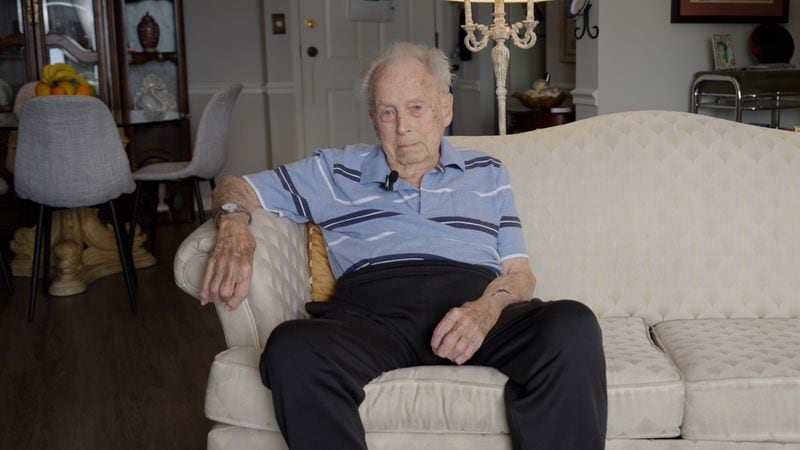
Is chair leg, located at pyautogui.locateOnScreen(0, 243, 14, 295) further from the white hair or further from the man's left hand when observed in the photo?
the man's left hand

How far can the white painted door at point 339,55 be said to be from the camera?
21.0ft

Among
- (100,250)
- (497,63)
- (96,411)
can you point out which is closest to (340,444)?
(96,411)

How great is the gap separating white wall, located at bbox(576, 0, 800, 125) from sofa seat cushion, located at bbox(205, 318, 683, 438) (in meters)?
2.53

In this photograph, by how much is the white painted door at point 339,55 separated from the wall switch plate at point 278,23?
0.40 ft

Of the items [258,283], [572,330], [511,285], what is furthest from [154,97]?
[572,330]

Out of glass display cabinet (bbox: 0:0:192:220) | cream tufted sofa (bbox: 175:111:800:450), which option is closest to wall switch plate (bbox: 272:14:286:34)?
glass display cabinet (bbox: 0:0:192:220)

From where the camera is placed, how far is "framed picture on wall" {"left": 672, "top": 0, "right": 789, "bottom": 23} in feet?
14.0

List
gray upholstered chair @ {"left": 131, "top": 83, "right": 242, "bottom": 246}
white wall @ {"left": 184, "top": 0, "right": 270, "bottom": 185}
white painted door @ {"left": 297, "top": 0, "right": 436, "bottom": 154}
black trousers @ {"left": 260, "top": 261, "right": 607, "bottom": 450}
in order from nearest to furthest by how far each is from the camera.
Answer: black trousers @ {"left": 260, "top": 261, "right": 607, "bottom": 450} < gray upholstered chair @ {"left": 131, "top": 83, "right": 242, "bottom": 246} < white wall @ {"left": 184, "top": 0, "right": 270, "bottom": 185} < white painted door @ {"left": 297, "top": 0, "right": 436, "bottom": 154}

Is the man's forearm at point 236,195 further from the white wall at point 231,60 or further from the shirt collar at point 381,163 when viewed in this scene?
the white wall at point 231,60

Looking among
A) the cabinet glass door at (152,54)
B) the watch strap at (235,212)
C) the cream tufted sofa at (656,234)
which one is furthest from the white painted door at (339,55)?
the watch strap at (235,212)

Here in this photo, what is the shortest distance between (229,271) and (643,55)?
2.91 m

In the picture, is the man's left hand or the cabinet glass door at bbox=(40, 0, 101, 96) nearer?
the man's left hand

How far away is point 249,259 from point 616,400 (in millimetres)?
808

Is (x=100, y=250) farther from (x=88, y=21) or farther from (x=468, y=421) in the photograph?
(x=468, y=421)
